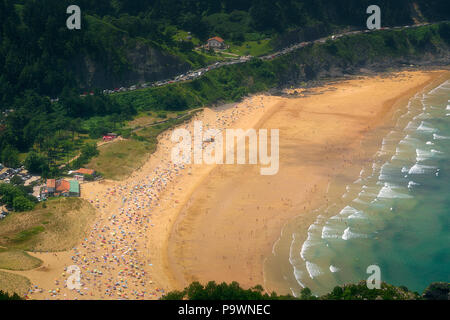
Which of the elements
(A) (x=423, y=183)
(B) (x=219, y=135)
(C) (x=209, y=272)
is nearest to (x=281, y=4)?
(B) (x=219, y=135)

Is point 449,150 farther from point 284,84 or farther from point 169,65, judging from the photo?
point 169,65

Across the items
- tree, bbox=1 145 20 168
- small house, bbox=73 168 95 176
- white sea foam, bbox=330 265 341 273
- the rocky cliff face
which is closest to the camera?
white sea foam, bbox=330 265 341 273

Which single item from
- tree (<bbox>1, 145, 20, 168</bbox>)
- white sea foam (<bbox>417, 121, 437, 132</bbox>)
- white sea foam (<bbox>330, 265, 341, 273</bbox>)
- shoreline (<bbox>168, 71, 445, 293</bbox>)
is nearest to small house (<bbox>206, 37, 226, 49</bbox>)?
shoreline (<bbox>168, 71, 445, 293</bbox>)

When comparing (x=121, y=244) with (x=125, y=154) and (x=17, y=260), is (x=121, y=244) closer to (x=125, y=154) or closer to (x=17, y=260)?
(x=17, y=260)

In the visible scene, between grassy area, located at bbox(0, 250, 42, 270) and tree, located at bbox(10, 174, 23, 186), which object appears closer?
grassy area, located at bbox(0, 250, 42, 270)

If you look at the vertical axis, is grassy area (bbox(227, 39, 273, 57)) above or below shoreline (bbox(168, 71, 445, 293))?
above

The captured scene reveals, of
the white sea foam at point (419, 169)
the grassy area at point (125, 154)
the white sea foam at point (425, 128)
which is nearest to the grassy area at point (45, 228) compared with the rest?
the grassy area at point (125, 154)

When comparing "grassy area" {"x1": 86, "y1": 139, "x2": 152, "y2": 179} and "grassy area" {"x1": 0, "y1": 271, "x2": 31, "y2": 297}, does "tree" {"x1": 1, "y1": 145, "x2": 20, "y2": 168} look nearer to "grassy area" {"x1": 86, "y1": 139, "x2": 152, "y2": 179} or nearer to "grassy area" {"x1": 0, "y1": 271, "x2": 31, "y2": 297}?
"grassy area" {"x1": 86, "y1": 139, "x2": 152, "y2": 179}
